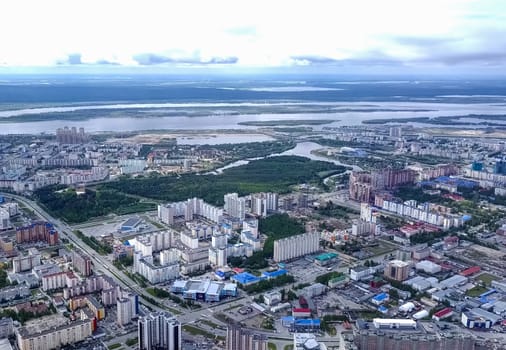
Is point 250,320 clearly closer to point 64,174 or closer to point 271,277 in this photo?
point 271,277

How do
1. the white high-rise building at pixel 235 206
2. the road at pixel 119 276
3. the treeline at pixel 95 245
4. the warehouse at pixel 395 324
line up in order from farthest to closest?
the white high-rise building at pixel 235 206, the treeline at pixel 95 245, the road at pixel 119 276, the warehouse at pixel 395 324

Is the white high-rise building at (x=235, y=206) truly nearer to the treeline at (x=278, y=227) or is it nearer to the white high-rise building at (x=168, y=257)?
the treeline at (x=278, y=227)

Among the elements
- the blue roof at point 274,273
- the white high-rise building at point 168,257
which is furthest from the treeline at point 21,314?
the blue roof at point 274,273

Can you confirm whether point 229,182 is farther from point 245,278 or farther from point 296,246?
point 245,278

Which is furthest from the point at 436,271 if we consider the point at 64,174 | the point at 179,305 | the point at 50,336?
the point at 64,174

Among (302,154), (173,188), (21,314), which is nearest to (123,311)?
(21,314)

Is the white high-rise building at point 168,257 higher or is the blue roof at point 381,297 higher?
the white high-rise building at point 168,257
